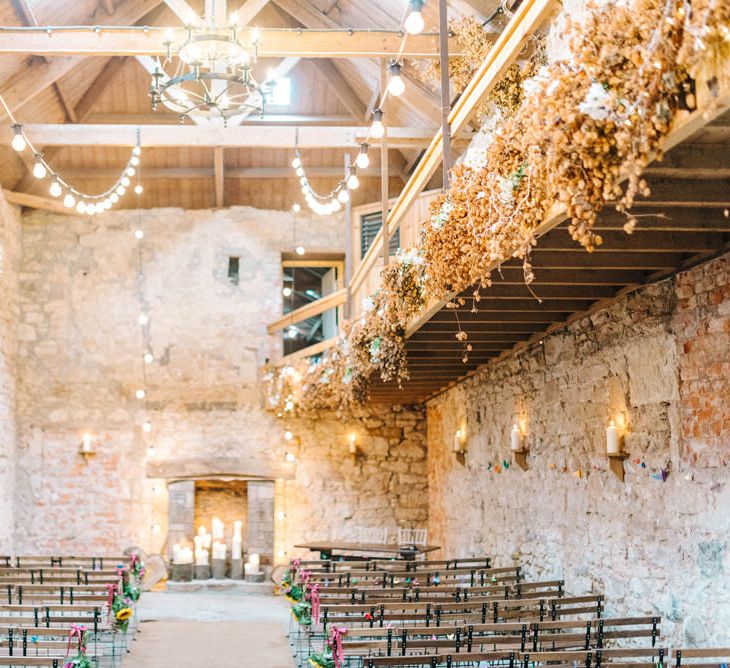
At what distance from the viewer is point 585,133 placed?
411cm

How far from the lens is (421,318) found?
26.4 ft

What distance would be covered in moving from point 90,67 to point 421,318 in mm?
9101

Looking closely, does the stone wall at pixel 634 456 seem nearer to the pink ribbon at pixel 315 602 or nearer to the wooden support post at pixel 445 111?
the wooden support post at pixel 445 111

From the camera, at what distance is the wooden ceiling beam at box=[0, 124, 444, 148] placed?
13.8m

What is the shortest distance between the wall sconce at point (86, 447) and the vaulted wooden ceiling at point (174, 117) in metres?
4.09

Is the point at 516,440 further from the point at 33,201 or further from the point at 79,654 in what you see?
the point at 33,201

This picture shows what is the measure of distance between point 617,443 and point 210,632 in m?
5.87

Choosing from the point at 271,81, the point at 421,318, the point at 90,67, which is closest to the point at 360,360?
the point at 421,318

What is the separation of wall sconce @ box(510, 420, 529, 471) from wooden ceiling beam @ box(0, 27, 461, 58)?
4230 millimetres

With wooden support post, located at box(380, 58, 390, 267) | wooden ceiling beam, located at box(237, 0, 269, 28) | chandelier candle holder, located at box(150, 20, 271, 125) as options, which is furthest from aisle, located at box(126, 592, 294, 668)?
wooden ceiling beam, located at box(237, 0, 269, 28)

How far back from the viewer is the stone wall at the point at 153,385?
612 inches

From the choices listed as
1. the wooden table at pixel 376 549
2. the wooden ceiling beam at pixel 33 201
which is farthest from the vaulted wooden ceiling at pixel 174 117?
the wooden table at pixel 376 549

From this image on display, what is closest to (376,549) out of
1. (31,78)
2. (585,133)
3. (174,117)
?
(174,117)

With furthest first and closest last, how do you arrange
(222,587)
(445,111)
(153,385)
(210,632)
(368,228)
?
(368,228) → (153,385) → (222,587) → (210,632) → (445,111)
